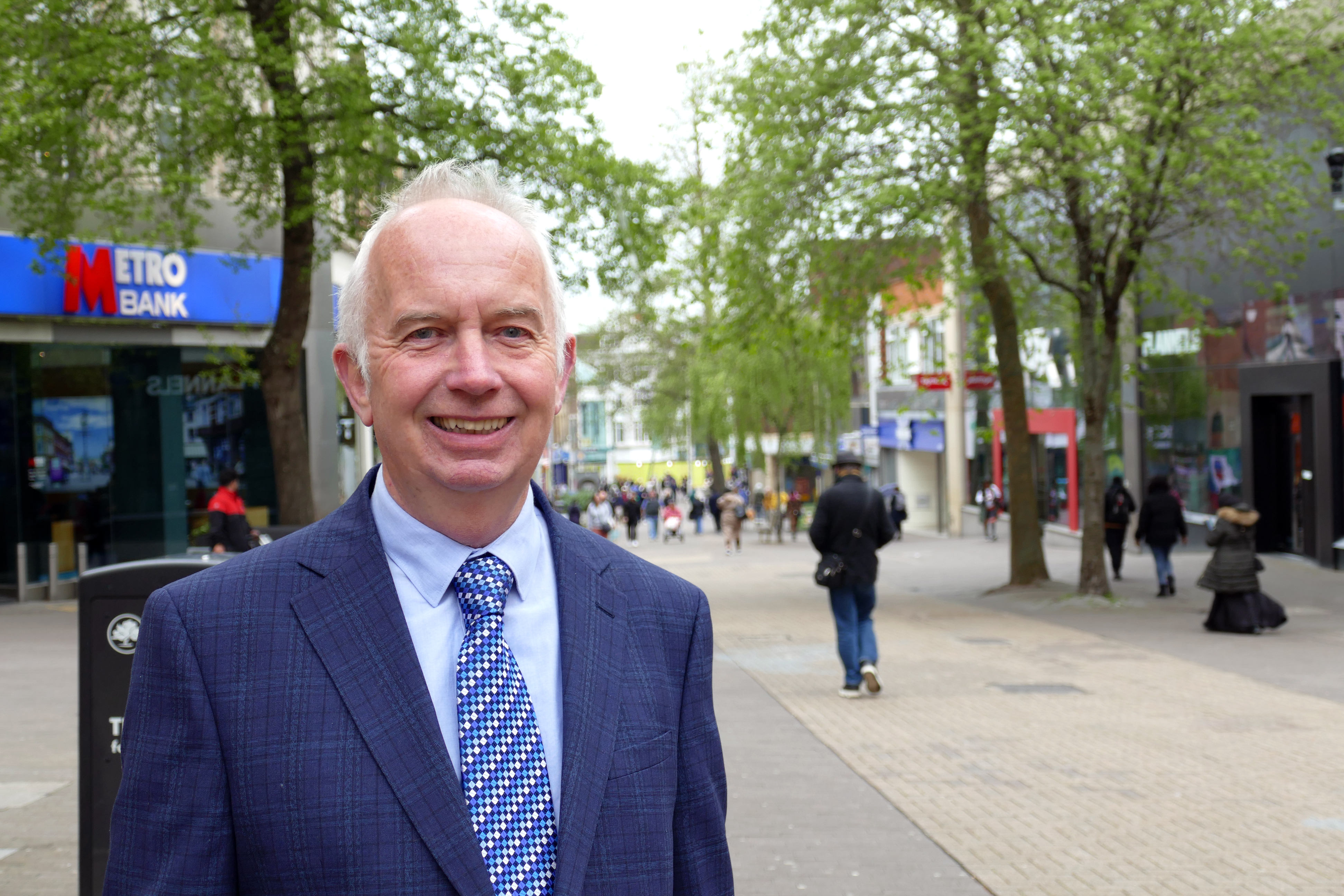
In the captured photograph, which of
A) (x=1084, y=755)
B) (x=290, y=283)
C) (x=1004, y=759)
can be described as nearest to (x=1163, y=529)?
(x=1084, y=755)

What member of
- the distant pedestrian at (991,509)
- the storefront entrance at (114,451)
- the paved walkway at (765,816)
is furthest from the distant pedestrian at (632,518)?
the paved walkway at (765,816)

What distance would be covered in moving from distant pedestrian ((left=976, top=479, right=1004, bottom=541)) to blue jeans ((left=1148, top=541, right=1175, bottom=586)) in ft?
58.8

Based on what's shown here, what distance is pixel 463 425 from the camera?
6.20 ft

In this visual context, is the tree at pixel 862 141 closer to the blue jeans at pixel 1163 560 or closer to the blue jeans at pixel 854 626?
the blue jeans at pixel 1163 560

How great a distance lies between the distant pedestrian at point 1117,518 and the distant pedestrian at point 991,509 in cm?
1511

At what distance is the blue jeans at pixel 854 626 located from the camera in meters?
10.9

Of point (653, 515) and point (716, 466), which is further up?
point (716, 466)

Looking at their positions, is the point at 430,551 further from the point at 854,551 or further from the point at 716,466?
the point at 716,466

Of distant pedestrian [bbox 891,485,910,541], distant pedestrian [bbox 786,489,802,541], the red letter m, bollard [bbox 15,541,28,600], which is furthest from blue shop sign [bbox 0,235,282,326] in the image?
distant pedestrian [bbox 786,489,802,541]

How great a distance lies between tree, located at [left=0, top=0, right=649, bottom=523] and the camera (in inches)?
575

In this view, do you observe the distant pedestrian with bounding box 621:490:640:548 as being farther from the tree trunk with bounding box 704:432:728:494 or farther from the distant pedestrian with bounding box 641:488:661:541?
the tree trunk with bounding box 704:432:728:494

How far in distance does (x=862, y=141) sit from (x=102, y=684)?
14.3m

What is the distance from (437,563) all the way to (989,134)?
15.1 metres

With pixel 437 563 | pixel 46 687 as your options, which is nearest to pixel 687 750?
pixel 437 563
